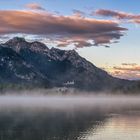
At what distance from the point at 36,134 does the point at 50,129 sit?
33.6ft

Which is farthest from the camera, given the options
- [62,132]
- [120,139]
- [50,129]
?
[50,129]

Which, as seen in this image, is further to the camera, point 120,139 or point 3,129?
point 3,129

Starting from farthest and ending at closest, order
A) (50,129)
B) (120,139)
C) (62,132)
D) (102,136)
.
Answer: (50,129) < (62,132) < (102,136) < (120,139)

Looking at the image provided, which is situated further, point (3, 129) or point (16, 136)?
point (3, 129)

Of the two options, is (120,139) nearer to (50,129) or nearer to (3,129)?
(50,129)

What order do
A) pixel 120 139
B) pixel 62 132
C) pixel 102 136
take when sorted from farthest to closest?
pixel 62 132, pixel 102 136, pixel 120 139

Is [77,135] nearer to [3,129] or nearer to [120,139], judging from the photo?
[120,139]

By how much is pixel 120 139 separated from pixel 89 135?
31.0 feet

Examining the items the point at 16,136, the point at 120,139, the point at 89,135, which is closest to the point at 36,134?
the point at 16,136

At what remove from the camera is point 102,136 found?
8850cm

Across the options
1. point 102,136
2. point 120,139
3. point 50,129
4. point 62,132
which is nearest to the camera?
point 120,139

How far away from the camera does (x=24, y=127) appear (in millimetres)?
106438

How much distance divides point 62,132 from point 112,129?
1410 centimetres

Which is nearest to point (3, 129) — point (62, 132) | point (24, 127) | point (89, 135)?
point (24, 127)
